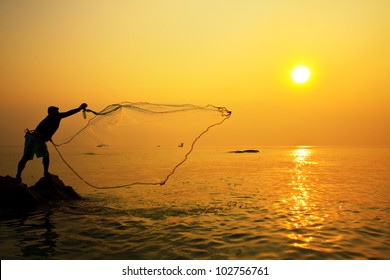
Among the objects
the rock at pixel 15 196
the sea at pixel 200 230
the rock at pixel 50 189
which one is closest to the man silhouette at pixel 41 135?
the rock at pixel 15 196

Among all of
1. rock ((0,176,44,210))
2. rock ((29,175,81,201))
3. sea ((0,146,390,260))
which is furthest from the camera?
rock ((29,175,81,201))

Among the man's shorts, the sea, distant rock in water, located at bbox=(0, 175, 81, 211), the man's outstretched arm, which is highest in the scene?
the man's outstretched arm

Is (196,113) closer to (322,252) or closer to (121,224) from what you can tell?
(121,224)

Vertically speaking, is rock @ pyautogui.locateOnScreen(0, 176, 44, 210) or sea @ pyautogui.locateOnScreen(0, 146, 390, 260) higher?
rock @ pyautogui.locateOnScreen(0, 176, 44, 210)

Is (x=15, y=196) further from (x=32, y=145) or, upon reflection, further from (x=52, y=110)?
(x=52, y=110)

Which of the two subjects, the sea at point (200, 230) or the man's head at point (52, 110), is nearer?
the sea at point (200, 230)

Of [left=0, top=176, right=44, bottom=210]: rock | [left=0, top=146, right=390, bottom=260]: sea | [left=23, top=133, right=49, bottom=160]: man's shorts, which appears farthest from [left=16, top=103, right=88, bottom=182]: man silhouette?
[left=0, top=146, right=390, bottom=260]: sea

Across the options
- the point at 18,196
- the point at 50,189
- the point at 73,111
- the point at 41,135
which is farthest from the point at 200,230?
the point at 50,189

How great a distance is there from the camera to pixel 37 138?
1303 cm

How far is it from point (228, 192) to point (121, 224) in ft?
34.6

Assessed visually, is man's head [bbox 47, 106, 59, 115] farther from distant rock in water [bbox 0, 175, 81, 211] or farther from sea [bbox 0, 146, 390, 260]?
sea [bbox 0, 146, 390, 260]

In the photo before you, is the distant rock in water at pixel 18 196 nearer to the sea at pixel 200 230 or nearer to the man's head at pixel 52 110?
the sea at pixel 200 230

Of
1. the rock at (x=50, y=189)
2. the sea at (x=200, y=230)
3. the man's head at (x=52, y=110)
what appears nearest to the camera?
the sea at (x=200, y=230)
